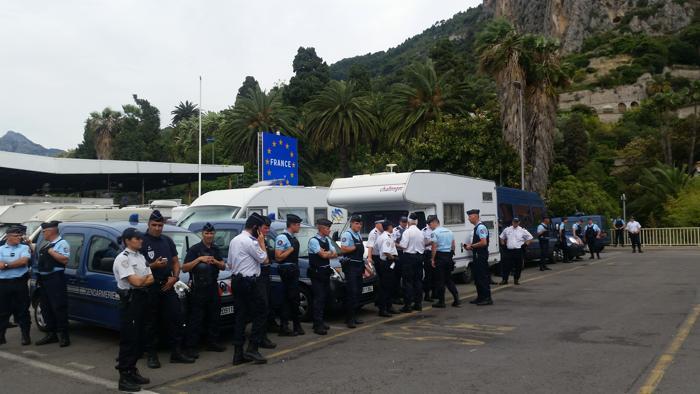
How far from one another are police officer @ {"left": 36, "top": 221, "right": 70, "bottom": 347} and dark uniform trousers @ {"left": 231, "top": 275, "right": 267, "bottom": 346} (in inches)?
111

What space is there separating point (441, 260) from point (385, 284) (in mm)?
1501

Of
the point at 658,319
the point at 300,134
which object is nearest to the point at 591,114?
the point at 300,134

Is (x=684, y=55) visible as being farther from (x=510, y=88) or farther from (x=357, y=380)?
(x=357, y=380)

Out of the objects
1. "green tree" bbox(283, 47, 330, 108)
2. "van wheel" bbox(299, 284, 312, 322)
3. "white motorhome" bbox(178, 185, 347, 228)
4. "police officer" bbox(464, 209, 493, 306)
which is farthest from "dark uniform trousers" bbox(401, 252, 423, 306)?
"green tree" bbox(283, 47, 330, 108)

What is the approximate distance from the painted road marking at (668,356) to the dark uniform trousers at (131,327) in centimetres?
507

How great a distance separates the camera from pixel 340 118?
34875 mm

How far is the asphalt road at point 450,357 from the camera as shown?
240 inches

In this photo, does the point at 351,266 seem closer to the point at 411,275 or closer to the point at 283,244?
the point at 283,244

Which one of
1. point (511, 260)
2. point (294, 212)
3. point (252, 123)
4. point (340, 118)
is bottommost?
point (511, 260)

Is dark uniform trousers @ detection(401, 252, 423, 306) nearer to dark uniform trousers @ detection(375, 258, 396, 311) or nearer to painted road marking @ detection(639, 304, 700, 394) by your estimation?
dark uniform trousers @ detection(375, 258, 396, 311)

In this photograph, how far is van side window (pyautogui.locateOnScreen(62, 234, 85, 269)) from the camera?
858 centimetres

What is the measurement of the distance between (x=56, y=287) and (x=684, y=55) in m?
105

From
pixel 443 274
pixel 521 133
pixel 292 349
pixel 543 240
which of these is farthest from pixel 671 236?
pixel 292 349

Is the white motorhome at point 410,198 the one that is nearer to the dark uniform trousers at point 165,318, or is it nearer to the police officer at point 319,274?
the police officer at point 319,274
